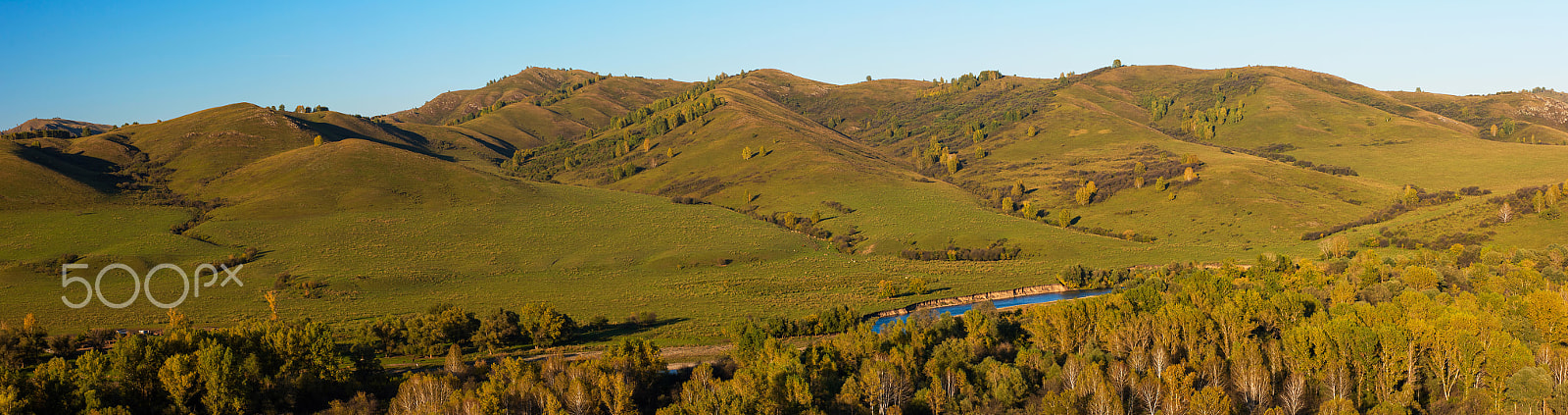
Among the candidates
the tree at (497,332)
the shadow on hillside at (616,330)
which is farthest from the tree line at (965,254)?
the tree at (497,332)

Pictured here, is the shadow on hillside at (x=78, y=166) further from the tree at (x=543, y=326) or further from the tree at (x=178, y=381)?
the tree at (x=178, y=381)

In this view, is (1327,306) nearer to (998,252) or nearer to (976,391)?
(976,391)

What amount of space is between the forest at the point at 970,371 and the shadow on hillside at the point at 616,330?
15718mm

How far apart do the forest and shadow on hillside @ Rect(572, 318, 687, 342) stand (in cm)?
1572

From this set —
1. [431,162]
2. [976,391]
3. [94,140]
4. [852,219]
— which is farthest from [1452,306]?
[94,140]

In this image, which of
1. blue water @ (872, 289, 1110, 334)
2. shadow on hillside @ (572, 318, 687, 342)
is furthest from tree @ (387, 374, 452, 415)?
blue water @ (872, 289, 1110, 334)

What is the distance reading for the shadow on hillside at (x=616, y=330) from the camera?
303 ft

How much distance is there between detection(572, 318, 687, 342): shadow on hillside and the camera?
303 ft

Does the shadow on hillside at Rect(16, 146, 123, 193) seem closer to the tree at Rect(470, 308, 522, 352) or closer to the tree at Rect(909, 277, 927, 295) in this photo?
the tree at Rect(470, 308, 522, 352)

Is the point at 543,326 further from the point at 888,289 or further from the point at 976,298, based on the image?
the point at 976,298

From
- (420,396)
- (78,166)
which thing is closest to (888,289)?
(420,396)

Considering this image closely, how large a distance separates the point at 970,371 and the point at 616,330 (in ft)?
160

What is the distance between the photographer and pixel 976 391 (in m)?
58.4

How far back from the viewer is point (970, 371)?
6241cm
